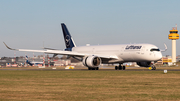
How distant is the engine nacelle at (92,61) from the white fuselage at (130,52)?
11.0ft

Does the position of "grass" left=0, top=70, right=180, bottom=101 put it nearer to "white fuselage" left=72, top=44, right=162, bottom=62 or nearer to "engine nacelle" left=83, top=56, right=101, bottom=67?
"white fuselage" left=72, top=44, right=162, bottom=62

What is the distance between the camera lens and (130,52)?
51062 millimetres

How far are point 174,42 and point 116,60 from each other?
10343cm

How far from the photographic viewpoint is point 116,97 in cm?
1415

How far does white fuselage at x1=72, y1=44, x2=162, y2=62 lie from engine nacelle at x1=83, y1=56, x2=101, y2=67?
3.36m

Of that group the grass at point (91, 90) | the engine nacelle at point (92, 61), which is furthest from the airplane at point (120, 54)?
the grass at point (91, 90)

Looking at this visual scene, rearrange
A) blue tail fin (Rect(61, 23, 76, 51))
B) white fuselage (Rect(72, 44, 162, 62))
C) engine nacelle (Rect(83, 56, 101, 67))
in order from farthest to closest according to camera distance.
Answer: blue tail fin (Rect(61, 23, 76, 51)) → engine nacelle (Rect(83, 56, 101, 67)) → white fuselage (Rect(72, 44, 162, 62))

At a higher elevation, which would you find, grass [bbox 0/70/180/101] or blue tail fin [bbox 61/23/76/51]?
blue tail fin [bbox 61/23/76/51]

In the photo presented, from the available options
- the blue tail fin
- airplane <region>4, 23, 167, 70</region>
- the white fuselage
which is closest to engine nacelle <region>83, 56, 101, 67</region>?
Result: airplane <region>4, 23, 167, 70</region>

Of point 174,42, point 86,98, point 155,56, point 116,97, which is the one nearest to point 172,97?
point 116,97

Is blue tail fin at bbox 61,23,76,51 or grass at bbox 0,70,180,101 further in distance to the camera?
blue tail fin at bbox 61,23,76,51

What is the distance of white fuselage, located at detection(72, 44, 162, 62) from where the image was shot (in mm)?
49000

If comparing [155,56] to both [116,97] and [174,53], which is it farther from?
[174,53]

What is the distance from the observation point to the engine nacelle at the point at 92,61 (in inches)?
2004
